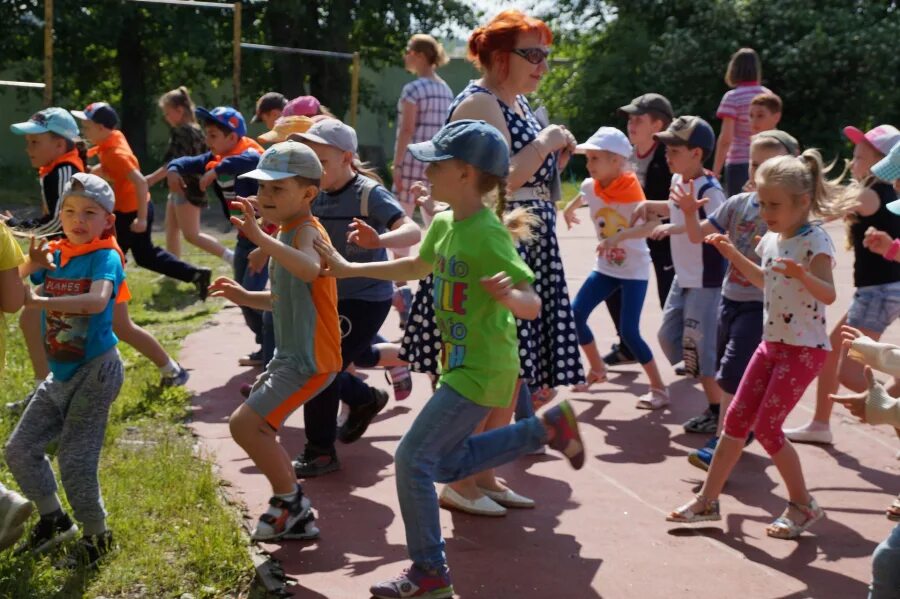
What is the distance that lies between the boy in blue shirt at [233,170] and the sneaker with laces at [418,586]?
3.10 metres

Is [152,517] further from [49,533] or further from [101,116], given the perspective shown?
[101,116]

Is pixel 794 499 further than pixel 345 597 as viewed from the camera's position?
Yes

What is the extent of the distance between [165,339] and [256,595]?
4.93m

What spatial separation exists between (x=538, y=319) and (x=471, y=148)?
1.29 meters

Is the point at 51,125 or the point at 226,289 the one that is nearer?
the point at 226,289

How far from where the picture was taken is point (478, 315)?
13.6 feet

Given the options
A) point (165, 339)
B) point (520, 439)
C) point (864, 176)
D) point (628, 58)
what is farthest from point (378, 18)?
point (520, 439)

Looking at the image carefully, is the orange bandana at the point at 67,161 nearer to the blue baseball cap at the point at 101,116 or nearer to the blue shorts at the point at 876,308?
the blue baseball cap at the point at 101,116

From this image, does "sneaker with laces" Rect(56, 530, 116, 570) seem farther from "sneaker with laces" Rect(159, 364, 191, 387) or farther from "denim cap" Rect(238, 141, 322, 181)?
"sneaker with laces" Rect(159, 364, 191, 387)

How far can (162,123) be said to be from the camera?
2888 centimetres

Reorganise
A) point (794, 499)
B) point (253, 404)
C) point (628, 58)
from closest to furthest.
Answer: point (253, 404) → point (794, 499) → point (628, 58)

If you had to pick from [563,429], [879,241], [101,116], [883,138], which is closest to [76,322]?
[563,429]

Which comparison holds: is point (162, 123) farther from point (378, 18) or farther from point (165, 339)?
point (165, 339)

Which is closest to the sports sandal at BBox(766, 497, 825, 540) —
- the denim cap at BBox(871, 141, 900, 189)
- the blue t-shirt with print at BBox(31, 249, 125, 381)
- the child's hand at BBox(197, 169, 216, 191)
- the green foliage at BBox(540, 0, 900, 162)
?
the denim cap at BBox(871, 141, 900, 189)
